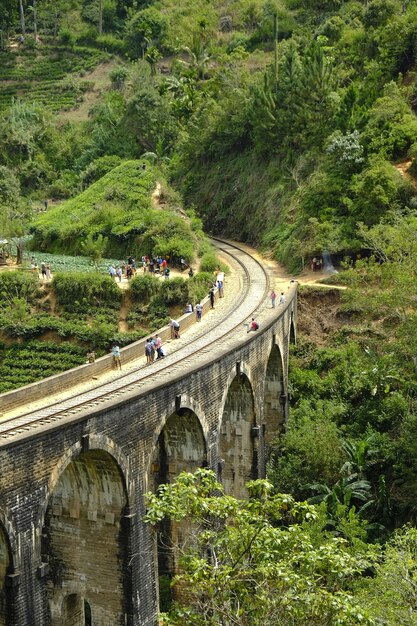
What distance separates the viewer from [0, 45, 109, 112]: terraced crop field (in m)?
92.9

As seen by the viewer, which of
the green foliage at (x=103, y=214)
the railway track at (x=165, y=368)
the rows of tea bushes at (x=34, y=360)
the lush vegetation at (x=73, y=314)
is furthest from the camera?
the green foliage at (x=103, y=214)

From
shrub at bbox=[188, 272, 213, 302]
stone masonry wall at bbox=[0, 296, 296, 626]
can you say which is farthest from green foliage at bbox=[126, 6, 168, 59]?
stone masonry wall at bbox=[0, 296, 296, 626]

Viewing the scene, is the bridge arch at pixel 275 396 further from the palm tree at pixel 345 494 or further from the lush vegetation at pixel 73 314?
the lush vegetation at pixel 73 314

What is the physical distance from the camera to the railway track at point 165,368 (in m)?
21.4

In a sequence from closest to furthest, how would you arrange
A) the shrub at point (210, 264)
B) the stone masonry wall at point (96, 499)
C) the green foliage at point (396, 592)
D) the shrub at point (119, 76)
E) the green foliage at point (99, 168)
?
the green foliage at point (396, 592), the stone masonry wall at point (96, 499), the shrub at point (210, 264), the green foliage at point (99, 168), the shrub at point (119, 76)

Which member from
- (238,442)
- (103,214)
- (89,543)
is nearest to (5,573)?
(89,543)

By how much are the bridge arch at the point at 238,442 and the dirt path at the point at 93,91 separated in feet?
206

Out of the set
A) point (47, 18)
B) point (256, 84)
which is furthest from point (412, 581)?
point (47, 18)

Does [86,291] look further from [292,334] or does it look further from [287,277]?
[292,334]

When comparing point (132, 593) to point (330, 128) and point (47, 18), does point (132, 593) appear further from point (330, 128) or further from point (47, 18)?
point (47, 18)

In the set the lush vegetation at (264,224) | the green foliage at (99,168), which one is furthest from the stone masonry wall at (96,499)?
the green foliage at (99,168)

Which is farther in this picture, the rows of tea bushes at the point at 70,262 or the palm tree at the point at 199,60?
the palm tree at the point at 199,60

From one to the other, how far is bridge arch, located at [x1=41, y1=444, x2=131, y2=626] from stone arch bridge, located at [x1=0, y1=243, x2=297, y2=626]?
0.02 meters

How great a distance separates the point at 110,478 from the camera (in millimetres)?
21672
